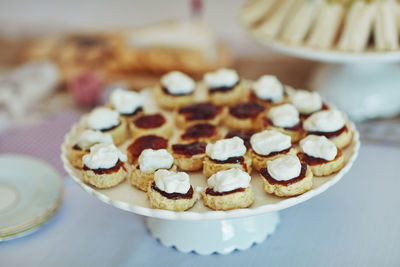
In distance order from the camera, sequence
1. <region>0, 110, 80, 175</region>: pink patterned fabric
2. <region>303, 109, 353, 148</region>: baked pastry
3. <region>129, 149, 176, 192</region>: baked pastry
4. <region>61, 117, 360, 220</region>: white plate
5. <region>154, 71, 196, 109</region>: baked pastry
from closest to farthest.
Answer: <region>61, 117, 360, 220</region>: white plate
<region>129, 149, 176, 192</region>: baked pastry
<region>303, 109, 353, 148</region>: baked pastry
<region>154, 71, 196, 109</region>: baked pastry
<region>0, 110, 80, 175</region>: pink patterned fabric

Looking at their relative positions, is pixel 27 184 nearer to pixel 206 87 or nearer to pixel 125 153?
pixel 125 153

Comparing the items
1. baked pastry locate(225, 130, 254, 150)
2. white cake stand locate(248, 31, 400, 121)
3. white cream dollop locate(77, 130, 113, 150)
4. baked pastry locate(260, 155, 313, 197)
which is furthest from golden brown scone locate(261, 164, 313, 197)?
white cake stand locate(248, 31, 400, 121)

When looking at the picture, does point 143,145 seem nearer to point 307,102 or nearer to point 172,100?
point 172,100

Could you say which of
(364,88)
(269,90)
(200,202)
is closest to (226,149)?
(200,202)

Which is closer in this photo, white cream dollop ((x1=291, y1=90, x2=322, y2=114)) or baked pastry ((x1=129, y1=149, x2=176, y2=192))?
baked pastry ((x1=129, y1=149, x2=176, y2=192))

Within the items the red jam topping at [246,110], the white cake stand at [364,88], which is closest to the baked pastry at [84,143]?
the red jam topping at [246,110]

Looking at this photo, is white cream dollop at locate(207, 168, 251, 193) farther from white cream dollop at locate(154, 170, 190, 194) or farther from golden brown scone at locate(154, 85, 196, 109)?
golden brown scone at locate(154, 85, 196, 109)
